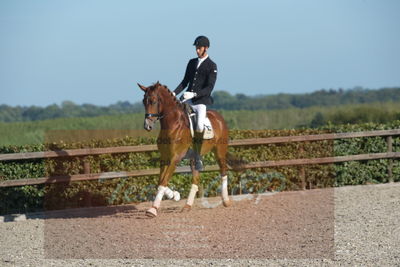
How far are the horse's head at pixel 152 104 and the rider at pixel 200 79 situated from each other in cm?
71

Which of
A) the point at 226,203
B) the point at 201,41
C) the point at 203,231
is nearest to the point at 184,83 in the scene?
the point at 201,41

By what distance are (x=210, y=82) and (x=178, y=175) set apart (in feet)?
9.55

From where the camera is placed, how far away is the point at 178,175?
13297mm

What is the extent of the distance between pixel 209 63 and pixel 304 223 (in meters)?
3.12

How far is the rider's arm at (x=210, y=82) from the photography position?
11000mm

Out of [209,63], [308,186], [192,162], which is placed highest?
[209,63]

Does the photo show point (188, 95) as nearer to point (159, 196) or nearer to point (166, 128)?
point (166, 128)

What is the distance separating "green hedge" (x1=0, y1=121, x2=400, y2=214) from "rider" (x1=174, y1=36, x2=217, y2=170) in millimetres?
2248

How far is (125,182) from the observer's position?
12.8 meters

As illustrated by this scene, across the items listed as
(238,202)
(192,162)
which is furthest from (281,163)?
(192,162)

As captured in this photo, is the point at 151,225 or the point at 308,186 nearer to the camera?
the point at 151,225

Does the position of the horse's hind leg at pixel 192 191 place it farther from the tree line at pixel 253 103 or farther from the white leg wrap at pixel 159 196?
the tree line at pixel 253 103

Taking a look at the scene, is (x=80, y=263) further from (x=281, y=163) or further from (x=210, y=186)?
(x=281, y=163)

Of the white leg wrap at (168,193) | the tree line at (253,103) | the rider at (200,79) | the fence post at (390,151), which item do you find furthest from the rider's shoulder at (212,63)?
the tree line at (253,103)
